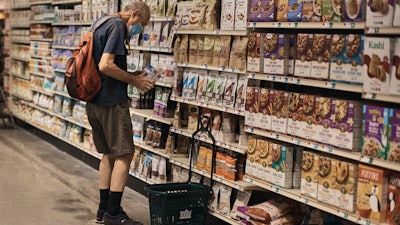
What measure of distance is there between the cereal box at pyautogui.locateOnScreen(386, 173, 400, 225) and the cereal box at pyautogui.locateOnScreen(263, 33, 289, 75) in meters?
1.13

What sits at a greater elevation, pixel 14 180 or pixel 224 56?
pixel 224 56

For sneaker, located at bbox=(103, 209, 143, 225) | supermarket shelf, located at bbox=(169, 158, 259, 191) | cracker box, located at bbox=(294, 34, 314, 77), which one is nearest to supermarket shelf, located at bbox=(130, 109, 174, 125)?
supermarket shelf, located at bbox=(169, 158, 259, 191)

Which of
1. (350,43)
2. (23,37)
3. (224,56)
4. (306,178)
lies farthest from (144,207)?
(23,37)

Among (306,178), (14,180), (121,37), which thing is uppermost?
(121,37)

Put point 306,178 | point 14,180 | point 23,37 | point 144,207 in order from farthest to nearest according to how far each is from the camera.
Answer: point 23,37
point 14,180
point 144,207
point 306,178

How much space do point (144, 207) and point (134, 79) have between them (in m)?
1.49

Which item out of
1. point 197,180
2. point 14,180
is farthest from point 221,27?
point 14,180

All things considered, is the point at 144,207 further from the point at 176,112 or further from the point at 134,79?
the point at 134,79

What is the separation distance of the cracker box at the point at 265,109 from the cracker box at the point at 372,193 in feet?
3.00

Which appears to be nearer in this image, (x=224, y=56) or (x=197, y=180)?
(x=224, y=56)

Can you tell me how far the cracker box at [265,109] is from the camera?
15.2 feet

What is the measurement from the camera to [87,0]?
7.96 m

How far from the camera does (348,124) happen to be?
397cm

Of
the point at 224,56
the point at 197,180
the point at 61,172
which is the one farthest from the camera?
the point at 61,172
